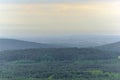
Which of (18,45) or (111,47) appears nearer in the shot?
(18,45)

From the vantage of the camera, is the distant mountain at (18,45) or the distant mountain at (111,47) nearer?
the distant mountain at (18,45)

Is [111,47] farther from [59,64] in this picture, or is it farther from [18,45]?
[18,45]

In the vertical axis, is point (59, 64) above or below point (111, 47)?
below

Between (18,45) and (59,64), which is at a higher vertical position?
(18,45)

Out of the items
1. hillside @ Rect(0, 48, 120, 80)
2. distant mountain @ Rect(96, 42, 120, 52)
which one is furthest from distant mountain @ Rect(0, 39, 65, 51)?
distant mountain @ Rect(96, 42, 120, 52)

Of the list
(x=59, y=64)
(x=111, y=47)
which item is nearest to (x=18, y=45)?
(x=59, y=64)

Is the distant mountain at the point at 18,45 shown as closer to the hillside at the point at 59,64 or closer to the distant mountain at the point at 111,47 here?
the hillside at the point at 59,64

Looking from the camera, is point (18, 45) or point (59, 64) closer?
point (18, 45)

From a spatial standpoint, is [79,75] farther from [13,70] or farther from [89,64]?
[13,70]

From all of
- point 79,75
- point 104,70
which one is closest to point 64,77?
point 79,75

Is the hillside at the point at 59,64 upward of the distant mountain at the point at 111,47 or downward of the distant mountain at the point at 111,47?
downward

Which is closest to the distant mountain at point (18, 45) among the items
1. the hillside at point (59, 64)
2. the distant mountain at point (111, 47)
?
the hillside at point (59, 64)
